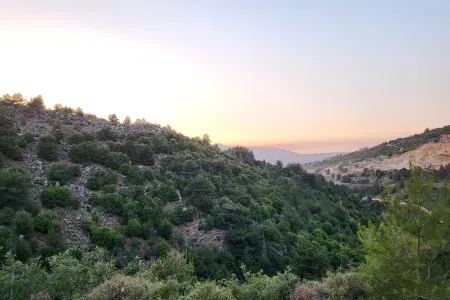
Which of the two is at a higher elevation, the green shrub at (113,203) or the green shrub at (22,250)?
the green shrub at (113,203)

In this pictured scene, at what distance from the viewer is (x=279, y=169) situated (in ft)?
163

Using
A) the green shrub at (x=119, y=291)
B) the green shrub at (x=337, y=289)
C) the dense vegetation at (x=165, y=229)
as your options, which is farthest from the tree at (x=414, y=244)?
the green shrub at (x=119, y=291)

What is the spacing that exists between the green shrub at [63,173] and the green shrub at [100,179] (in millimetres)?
1091

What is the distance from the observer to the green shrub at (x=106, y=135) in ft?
102

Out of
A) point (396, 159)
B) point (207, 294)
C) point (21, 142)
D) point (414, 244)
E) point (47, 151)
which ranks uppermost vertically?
point (21, 142)

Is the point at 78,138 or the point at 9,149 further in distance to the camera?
the point at 78,138

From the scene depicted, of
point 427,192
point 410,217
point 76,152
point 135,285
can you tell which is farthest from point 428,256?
point 76,152

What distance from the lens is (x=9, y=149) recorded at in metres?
23.1

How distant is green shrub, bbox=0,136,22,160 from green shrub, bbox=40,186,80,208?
4753 mm

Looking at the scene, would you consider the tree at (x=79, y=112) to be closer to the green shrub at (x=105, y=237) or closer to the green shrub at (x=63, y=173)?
the green shrub at (x=63, y=173)

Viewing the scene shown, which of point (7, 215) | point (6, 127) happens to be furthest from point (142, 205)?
point (6, 127)

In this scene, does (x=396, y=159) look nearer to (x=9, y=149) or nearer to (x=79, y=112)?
(x=79, y=112)

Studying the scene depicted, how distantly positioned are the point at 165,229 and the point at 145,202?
2625 millimetres

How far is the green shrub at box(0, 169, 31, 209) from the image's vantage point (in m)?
18.0
